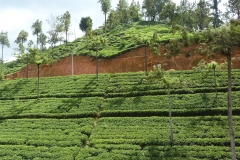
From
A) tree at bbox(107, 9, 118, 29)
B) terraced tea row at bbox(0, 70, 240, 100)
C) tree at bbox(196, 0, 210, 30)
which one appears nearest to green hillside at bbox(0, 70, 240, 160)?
terraced tea row at bbox(0, 70, 240, 100)

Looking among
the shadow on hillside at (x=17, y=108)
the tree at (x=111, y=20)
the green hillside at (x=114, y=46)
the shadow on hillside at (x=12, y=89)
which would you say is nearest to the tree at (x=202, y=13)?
the green hillside at (x=114, y=46)

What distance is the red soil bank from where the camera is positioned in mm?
48062

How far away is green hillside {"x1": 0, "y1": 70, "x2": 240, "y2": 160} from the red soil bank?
39.0 ft

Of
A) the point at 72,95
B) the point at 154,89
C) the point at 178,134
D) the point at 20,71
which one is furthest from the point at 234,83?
the point at 20,71

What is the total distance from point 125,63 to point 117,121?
26.3m

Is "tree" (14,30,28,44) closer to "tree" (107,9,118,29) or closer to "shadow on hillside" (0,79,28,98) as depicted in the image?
"tree" (107,9,118,29)

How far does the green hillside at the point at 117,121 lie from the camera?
21.9 m

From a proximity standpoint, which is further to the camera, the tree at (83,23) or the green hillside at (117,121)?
the tree at (83,23)

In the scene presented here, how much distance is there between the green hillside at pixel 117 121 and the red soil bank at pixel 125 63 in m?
11.9

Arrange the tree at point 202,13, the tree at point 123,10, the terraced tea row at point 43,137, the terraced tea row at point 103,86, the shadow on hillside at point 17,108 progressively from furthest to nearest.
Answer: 1. the tree at point 123,10
2. the tree at point 202,13
3. the shadow on hillside at point 17,108
4. the terraced tea row at point 103,86
5. the terraced tea row at point 43,137

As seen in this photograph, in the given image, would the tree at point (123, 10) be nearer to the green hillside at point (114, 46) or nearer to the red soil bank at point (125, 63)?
the green hillside at point (114, 46)

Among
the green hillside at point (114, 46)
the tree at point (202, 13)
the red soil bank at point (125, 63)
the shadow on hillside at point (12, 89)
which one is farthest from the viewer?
the tree at point (202, 13)

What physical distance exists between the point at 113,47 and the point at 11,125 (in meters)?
38.3

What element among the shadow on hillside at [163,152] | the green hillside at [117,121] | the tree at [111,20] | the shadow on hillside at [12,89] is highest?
the tree at [111,20]
